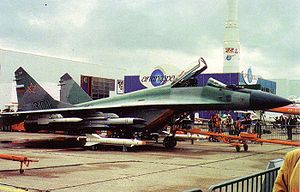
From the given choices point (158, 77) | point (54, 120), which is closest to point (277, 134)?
point (158, 77)

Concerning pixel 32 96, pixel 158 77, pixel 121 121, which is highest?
pixel 158 77

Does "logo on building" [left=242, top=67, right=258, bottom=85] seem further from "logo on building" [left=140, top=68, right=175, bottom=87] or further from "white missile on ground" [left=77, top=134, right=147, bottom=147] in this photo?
"white missile on ground" [left=77, top=134, right=147, bottom=147]

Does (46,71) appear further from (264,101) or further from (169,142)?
(264,101)

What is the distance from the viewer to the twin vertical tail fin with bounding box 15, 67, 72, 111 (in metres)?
16.6

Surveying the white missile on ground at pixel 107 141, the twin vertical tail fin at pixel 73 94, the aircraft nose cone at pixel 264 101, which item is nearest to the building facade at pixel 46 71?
the twin vertical tail fin at pixel 73 94

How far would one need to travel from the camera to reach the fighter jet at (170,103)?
12.8m

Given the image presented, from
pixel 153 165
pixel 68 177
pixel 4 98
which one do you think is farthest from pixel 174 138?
pixel 4 98

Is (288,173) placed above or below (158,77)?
below

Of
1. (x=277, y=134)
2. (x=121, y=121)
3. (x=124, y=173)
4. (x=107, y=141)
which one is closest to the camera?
(x=124, y=173)

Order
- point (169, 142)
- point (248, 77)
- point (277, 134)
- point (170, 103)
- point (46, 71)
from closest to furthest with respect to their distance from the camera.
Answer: point (170, 103) < point (169, 142) < point (277, 134) < point (248, 77) < point (46, 71)

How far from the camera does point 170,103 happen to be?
13586mm

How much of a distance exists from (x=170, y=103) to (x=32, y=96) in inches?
254

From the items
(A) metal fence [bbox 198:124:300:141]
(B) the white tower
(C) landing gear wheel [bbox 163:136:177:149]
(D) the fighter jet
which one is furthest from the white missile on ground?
A: (B) the white tower

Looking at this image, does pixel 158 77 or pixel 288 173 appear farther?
pixel 158 77
